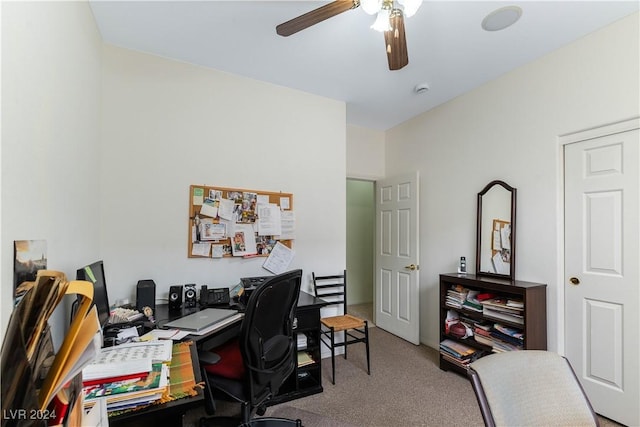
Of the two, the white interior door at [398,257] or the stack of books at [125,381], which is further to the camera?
the white interior door at [398,257]

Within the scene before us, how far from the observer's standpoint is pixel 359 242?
208 inches

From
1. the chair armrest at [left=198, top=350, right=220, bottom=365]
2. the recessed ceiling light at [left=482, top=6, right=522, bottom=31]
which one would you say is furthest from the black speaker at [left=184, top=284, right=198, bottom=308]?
the recessed ceiling light at [left=482, top=6, right=522, bottom=31]

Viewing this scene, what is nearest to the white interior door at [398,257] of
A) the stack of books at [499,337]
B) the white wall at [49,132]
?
the stack of books at [499,337]

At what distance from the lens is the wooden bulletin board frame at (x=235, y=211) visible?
252cm

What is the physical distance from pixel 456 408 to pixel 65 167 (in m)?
2.88

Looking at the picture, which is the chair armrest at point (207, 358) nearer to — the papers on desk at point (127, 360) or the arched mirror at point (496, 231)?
the papers on desk at point (127, 360)

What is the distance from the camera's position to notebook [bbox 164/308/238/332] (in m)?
1.73

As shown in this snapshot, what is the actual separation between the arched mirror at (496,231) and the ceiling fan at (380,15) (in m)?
1.72

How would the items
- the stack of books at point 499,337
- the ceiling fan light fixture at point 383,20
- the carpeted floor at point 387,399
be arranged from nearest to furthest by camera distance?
the ceiling fan light fixture at point 383,20 < the carpeted floor at point 387,399 < the stack of books at point 499,337

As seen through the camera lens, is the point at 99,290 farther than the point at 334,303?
No

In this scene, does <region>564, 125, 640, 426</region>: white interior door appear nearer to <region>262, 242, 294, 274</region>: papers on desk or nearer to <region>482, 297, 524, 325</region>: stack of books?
<region>482, 297, 524, 325</region>: stack of books

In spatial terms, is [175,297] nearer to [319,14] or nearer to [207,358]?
[207,358]

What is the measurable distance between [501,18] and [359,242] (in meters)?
3.80

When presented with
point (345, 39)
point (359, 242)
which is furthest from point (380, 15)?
point (359, 242)
